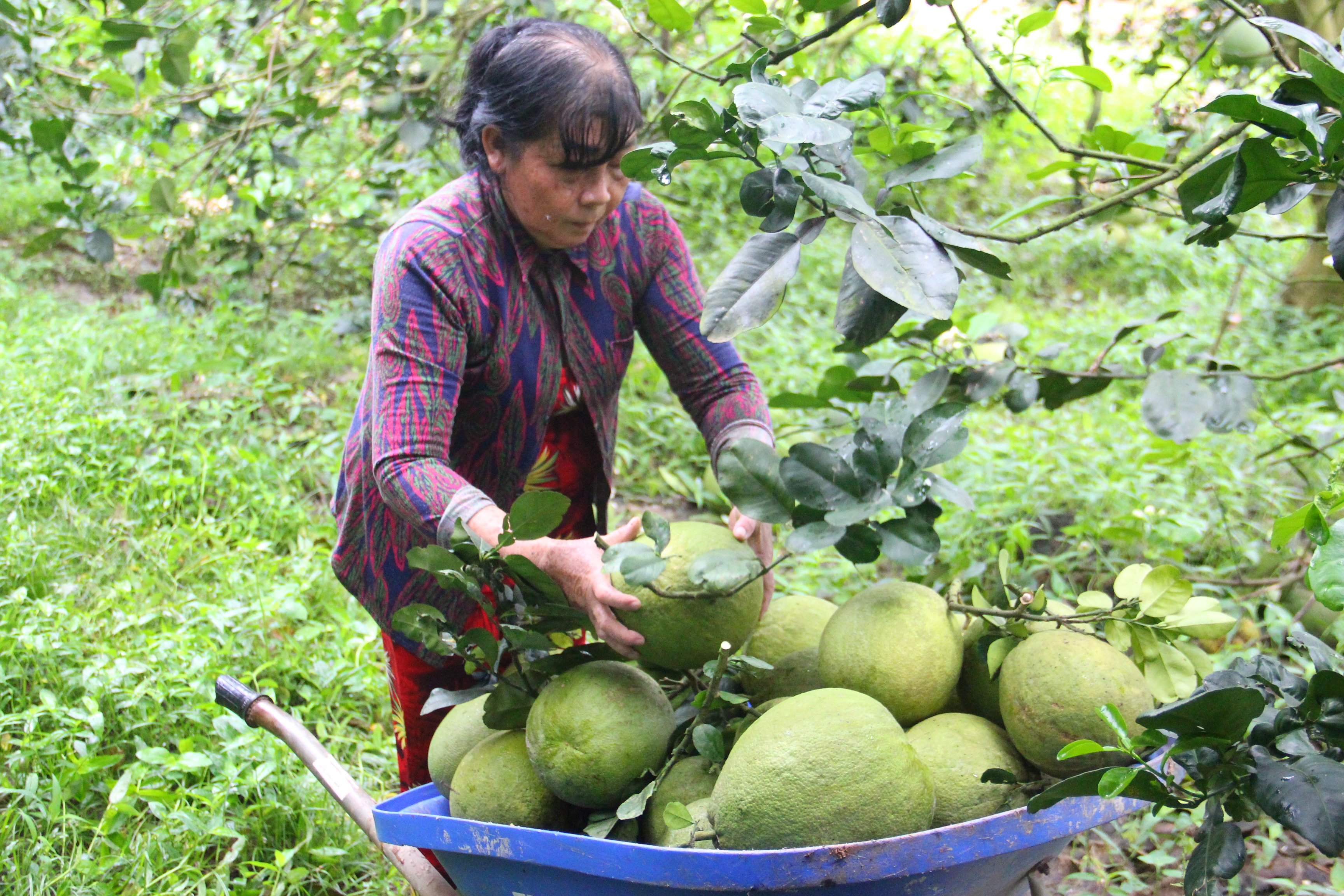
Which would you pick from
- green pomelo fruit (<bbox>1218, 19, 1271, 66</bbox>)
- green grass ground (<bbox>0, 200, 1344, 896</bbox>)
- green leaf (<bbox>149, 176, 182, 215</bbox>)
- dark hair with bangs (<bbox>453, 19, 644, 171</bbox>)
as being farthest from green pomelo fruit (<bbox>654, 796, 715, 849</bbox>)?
green leaf (<bbox>149, 176, 182, 215</bbox>)

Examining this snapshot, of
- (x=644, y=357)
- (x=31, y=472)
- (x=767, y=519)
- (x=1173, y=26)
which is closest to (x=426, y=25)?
(x=644, y=357)

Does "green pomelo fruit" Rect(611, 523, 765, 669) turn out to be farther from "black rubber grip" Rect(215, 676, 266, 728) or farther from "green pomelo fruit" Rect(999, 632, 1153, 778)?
"black rubber grip" Rect(215, 676, 266, 728)

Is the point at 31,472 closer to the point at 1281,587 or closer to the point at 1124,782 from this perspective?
the point at 1124,782

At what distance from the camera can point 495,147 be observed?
1771mm

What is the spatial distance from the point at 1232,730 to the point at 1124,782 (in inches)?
5.6

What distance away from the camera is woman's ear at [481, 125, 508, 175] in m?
1.74

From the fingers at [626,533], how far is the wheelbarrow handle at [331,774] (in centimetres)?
46

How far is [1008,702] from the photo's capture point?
124 cm

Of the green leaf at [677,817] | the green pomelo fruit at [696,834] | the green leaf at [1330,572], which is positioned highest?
the green leaf at [1330,572]

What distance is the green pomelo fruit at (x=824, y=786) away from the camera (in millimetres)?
1085

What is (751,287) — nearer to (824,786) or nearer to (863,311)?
(863,311)

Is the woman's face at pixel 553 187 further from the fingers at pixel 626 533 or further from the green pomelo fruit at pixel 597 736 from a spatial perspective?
the green pomelo fruit at pixel 597 736

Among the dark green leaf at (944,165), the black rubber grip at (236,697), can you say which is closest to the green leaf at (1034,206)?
the dark green leaf at (944,165)

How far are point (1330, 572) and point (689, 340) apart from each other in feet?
4.33
